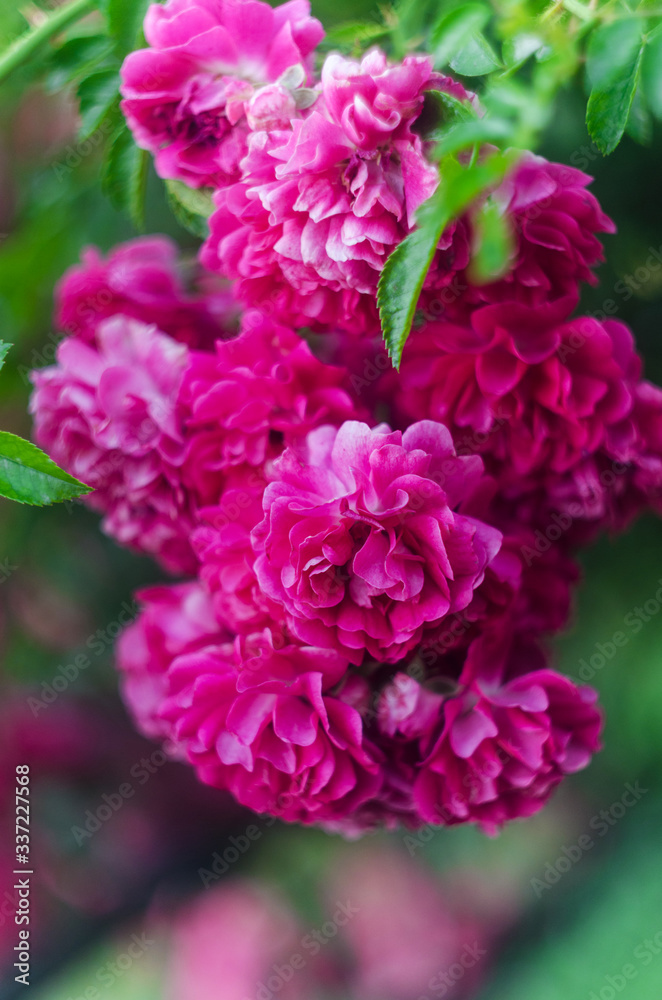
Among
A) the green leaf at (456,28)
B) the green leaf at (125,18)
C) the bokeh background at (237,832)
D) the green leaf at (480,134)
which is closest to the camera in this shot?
the green leaf at (480,134)

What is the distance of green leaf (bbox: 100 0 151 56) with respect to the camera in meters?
0.48

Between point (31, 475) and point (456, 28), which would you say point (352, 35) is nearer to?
point (456, 28)

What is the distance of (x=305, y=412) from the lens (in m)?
0.42

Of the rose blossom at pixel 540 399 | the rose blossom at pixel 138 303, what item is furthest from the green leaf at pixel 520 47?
the rose blossom at pixel 138 303

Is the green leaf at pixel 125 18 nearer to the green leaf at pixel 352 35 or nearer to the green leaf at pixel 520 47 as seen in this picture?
the green leaf at pixel 352 35

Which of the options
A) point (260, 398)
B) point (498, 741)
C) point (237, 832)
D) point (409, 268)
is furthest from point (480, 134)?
point (237, 832)

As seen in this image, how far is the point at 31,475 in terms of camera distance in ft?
1.27

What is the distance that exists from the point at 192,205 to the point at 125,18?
114 mm

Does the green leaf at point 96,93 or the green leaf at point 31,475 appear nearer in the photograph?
the green leaf at point 31,475

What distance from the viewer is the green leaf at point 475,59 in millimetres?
388

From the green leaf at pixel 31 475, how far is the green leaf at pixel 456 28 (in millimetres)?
254

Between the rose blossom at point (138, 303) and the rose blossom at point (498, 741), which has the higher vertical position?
the rose blossom at point (138, 303)

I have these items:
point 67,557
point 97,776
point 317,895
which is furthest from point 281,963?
point 67,557

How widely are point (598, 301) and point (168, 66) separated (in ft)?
1.22
